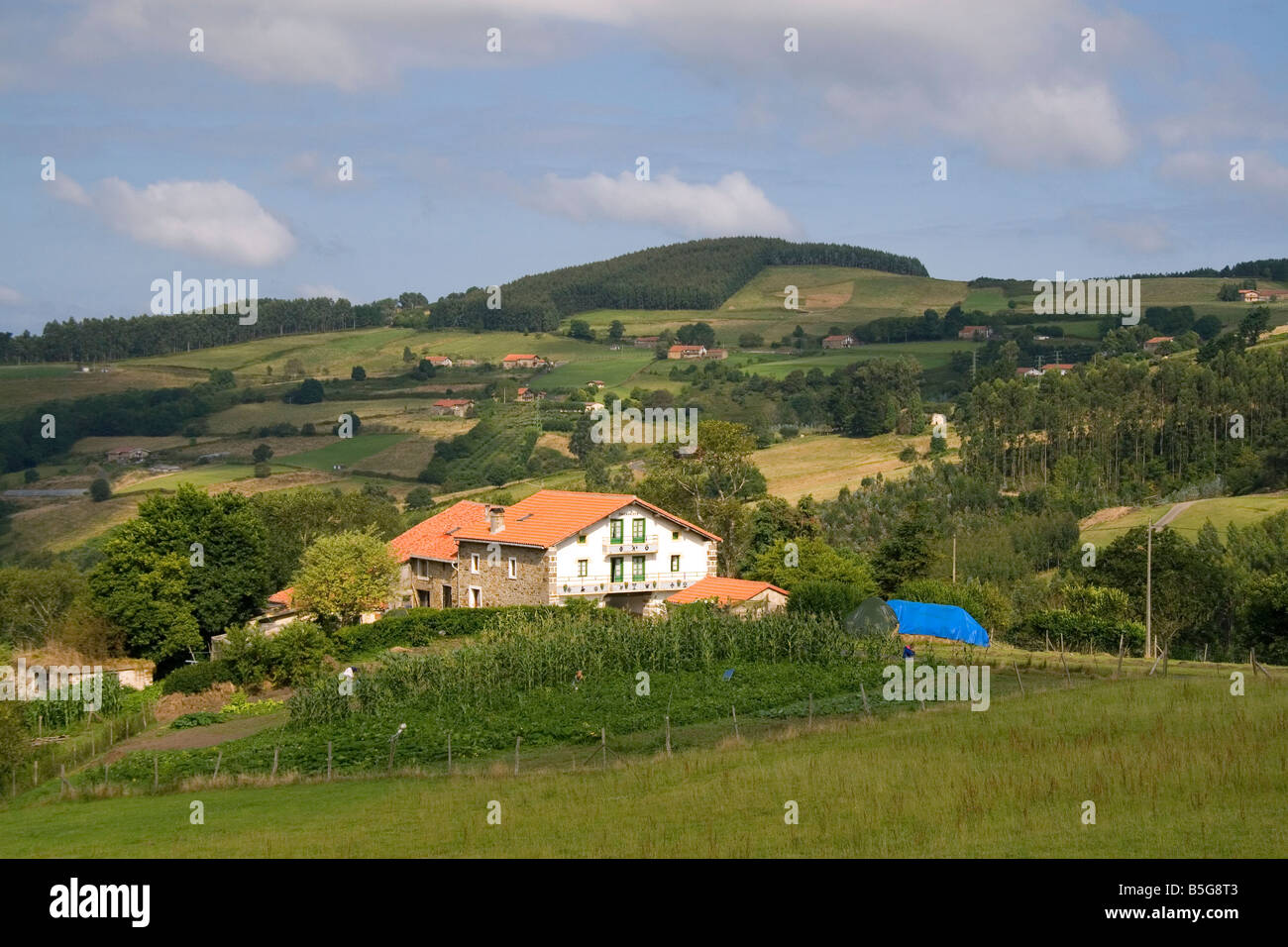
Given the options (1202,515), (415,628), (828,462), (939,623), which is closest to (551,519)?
(415,628)

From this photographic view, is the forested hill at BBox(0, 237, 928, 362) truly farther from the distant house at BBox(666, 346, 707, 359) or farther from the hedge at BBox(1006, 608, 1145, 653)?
the hedge at BBox(1006, 608, 1145, 653)

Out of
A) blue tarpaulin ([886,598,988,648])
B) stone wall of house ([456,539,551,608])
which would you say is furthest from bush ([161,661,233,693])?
blue tarpaulin ([886,598,988,648])

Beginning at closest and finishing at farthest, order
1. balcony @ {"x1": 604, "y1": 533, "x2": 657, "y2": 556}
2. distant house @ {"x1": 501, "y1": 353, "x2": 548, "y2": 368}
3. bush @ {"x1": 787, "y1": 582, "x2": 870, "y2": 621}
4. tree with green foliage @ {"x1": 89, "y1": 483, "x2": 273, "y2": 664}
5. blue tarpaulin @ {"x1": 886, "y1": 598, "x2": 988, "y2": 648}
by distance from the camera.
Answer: blue tarpaulin @ {"x1": 886, "y1": 598, "x2": 988, "y2": 648}
bush @ {"x1": 787, "y1": 582, "x2": 870, "y2": 621}
tree with green foliage @ {"x1": 89, "y1": 483, "x2": 273, "y2": 664}
balcony @ {"x1": 604, "y1": 533, "x2": 657, "y2": 556}
distant house @ {"x1": 501, "y1": 353, "x2": 548, "y2": 368}

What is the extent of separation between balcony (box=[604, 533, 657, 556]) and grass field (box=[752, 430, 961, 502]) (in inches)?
1271

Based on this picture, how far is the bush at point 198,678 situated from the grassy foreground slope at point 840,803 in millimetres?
13500

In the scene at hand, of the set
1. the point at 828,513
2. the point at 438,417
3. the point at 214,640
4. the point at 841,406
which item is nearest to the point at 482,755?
the point at 214,640

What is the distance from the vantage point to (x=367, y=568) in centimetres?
4934

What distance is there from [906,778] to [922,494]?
62.9 metres

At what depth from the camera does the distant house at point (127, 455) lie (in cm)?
11794

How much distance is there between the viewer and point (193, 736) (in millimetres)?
31531

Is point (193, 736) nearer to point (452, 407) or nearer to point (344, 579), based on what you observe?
point (344, 579)

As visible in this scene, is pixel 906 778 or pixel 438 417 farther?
pixel 438 417

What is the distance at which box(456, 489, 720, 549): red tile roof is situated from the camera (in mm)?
51656
